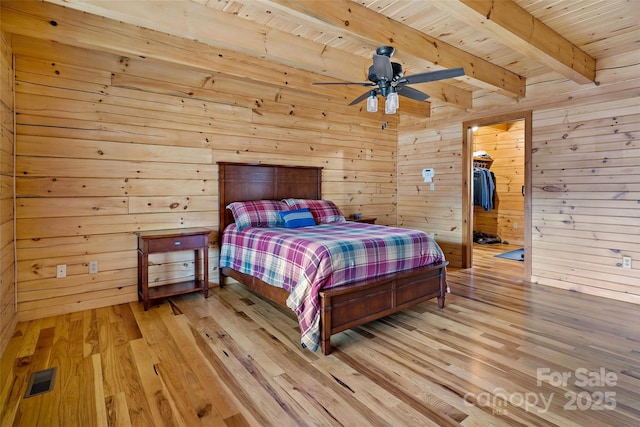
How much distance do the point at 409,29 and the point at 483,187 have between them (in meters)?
5.11

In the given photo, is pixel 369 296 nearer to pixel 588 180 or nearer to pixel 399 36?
pixel 399 36

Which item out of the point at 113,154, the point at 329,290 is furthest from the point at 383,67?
the point at 113,154

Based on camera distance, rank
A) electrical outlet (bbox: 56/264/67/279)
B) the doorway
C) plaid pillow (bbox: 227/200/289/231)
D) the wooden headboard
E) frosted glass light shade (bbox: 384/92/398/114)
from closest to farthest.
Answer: frosted glass light shade (bbox: 384/92/398/114) < electrical outlet (bbox: 56/264/67/279) < plaid pillow (bbox: 227/200/289/231) < the wooden headboard < the doorway

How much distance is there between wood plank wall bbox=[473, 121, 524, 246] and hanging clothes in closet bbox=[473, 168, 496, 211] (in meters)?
0.37

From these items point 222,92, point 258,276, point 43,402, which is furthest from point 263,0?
point 43,402

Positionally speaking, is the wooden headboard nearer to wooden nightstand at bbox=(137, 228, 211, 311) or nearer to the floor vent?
wooden nightstand at bbox=(137, 228, 211, 311)

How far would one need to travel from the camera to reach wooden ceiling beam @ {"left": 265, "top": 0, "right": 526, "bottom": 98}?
227 centimetres

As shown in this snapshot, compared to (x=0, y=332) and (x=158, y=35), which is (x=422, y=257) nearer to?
(x=158, y=35)

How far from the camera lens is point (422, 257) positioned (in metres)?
3.05

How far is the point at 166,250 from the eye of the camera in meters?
3.20

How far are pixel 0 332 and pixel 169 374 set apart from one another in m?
1.32

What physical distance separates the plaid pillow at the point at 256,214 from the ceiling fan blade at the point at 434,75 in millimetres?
2022

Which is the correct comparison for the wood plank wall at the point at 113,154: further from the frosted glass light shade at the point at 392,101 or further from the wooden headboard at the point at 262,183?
the frosted glass light shade at the point at 392,101

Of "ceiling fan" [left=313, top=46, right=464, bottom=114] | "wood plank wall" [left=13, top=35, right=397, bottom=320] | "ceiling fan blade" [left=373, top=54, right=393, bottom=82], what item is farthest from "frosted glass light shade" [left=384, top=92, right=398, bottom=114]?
"wood plank wall" [left=13, top=35, right=397, bottom=320]
